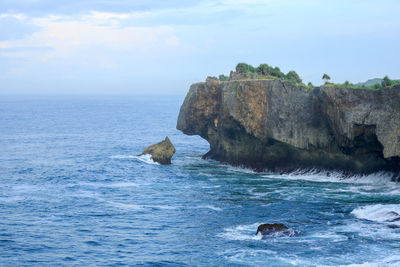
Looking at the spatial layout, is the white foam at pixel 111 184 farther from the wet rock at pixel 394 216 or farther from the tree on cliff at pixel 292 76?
the wet rock at pixel 394 216

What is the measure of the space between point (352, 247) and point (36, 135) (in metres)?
85.0

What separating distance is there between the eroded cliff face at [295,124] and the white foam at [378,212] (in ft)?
28.5

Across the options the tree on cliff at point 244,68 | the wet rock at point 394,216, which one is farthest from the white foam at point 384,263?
the tree on cliff at point 244,68

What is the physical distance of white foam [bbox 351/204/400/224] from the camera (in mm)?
41750

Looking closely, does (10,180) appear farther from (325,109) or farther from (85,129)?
(85,129)

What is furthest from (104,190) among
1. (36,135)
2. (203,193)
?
(36,135)

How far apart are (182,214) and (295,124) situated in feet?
68.4

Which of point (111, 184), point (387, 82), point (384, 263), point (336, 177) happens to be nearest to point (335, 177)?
point (336, 177)

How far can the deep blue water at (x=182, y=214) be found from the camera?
34750 mm

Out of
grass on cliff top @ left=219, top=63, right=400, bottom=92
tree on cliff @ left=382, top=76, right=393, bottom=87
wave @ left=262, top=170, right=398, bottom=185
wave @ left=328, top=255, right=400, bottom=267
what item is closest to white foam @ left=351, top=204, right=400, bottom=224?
wave @ left=328, top=255, right=400, bottom=267

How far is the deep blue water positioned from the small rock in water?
68 centimetres

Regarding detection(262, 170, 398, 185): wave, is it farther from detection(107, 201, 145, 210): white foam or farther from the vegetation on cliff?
detection(107, 201, 145, 210): white foam

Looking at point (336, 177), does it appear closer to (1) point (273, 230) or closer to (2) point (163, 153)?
(1) point (273, 230)

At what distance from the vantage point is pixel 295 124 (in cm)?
5975
